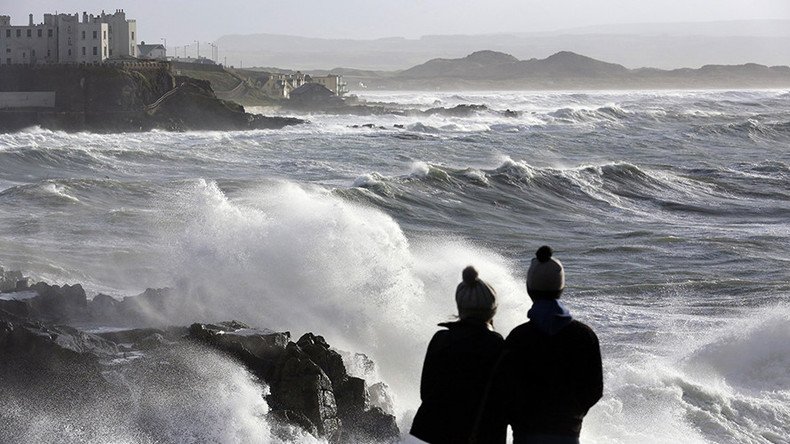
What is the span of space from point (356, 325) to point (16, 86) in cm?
5059

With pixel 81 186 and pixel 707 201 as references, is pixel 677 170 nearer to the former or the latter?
pixel 707 201

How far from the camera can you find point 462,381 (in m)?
4.16

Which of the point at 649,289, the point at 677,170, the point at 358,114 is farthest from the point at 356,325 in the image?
the point at 358,114

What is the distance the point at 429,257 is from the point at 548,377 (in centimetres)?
1109

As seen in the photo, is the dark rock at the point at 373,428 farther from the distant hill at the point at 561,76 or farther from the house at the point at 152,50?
the distant hill at the point at 561,76

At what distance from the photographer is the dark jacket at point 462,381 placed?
13.6ft

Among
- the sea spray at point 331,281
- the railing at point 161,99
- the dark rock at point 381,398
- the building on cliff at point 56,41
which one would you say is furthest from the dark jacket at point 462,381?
the building on cliff at point 56,41

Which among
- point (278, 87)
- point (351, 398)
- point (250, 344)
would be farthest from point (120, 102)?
point (351, 398)

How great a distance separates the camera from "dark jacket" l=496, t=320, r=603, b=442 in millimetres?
4129

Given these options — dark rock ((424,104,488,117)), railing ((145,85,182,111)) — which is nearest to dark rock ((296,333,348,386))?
railing ((145,85,182,111))

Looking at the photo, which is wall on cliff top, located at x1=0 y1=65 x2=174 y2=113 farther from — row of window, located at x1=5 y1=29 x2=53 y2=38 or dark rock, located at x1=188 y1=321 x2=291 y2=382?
dark rock, located at x1=188 y1=321 x2=291 y2=382

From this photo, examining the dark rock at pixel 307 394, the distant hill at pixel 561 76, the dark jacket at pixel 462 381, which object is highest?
the dark jacket at pixel 462 381

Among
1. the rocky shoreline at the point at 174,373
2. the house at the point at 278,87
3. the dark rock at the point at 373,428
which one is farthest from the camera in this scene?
the house at the point at 278,87

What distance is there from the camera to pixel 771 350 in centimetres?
1186
